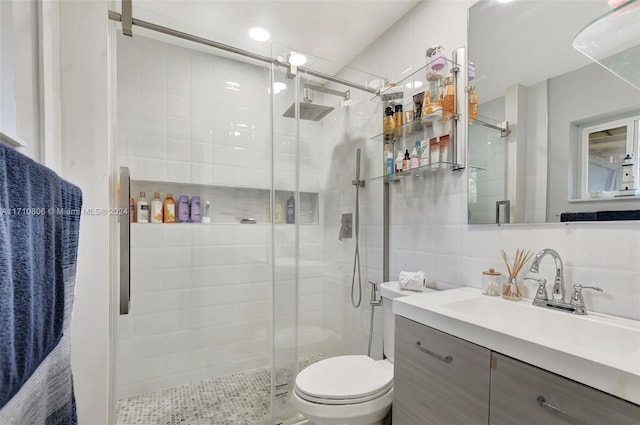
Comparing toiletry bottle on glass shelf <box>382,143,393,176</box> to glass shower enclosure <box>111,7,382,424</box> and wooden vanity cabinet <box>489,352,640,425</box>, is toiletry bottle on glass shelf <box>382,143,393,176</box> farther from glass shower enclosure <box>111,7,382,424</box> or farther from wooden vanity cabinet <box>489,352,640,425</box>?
wooden vanity cabinet <box>489,352,640,425</box>

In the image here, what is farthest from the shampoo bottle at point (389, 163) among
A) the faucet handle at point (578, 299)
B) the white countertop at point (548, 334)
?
the faucet handle at point (578, 299)

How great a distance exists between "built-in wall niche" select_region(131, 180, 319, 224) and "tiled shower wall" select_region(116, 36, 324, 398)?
0.02 metres

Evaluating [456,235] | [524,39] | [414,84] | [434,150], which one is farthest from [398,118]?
[456,235]

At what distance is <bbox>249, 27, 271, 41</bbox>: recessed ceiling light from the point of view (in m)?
2.04

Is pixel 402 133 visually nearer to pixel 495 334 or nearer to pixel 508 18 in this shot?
pixel 508 18

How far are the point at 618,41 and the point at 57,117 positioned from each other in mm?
1904

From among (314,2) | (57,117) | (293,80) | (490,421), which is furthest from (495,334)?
(314,2)

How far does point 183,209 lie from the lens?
2.19 meters

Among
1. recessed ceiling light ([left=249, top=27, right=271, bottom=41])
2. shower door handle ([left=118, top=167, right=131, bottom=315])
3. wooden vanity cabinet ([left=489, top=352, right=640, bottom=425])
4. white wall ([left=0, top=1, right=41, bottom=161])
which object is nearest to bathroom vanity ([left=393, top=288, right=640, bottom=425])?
wooden vanity cabinet ([left=489, top=352, right=640, bottom=425])

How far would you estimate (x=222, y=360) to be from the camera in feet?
7.41

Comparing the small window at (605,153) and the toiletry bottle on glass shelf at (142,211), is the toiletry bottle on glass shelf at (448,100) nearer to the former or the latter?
the small window at (605,153)

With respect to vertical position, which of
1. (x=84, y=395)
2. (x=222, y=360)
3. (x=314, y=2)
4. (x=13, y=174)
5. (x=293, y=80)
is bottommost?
(x=222, y=360)

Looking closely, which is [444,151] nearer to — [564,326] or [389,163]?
[389,163]

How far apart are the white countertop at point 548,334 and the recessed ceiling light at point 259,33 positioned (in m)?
2.02
